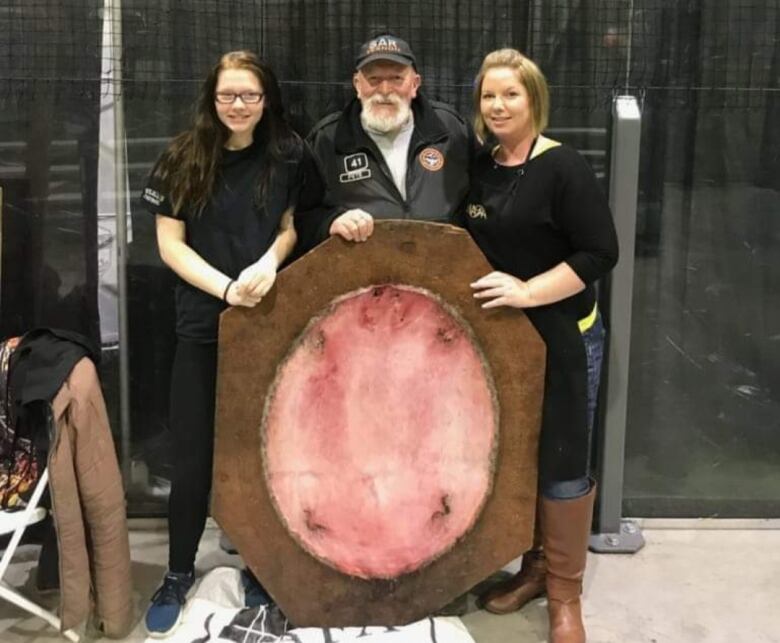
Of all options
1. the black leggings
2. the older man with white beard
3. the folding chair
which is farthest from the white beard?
the folding chair

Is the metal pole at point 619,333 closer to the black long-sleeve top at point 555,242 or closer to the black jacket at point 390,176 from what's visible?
the black long-sleeve top at point 555,242

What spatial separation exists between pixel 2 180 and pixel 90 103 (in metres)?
0.36

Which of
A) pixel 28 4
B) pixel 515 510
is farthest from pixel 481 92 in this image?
pixel 28 4

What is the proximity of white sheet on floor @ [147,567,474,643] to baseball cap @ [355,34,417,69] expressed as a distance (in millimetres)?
1417

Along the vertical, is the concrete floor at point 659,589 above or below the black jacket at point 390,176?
below

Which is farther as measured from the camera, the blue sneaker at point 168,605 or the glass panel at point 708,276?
the glass panel at point 708,276

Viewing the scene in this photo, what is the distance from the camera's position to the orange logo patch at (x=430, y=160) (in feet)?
7.57

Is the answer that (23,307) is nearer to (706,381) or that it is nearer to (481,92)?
(481,92)

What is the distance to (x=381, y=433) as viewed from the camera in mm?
2354

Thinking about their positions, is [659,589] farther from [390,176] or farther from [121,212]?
[121,212]

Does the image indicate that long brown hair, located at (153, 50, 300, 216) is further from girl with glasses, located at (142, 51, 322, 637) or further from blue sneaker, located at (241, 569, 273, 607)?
blue sneaker, located at (241, 569, 273, 607)

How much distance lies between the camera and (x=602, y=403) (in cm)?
288

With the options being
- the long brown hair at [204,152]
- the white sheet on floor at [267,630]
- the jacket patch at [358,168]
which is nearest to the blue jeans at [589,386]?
the white sheet on floor at [267,630]

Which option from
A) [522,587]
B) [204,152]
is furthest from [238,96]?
[522,587]
